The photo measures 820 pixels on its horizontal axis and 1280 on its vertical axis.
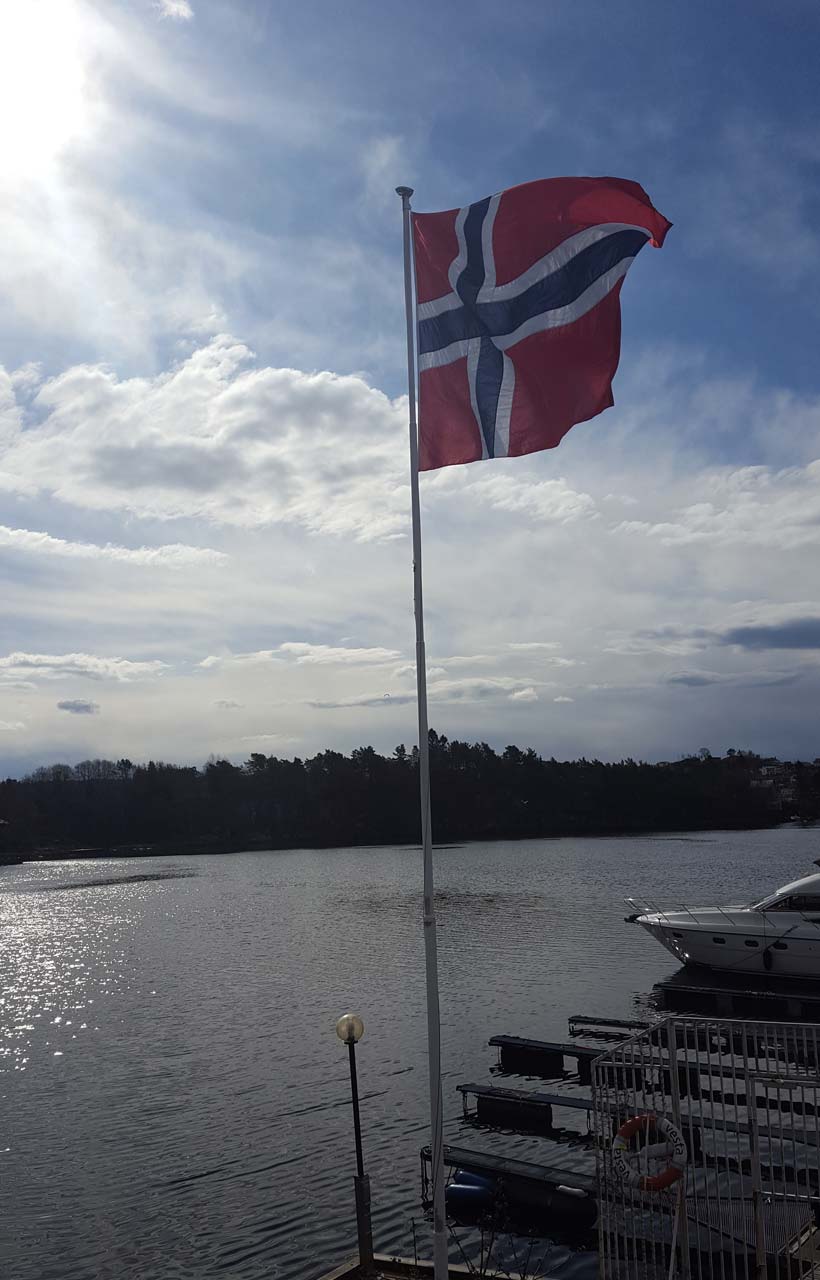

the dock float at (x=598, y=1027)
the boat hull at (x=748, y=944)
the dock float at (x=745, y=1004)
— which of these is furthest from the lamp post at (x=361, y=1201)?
the boat hull at (x=748, y=944)

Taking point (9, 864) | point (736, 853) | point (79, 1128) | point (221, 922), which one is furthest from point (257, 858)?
point (79, 1128)

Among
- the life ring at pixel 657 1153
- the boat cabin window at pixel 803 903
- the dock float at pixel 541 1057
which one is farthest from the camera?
the boat cabin window at pixel 803 903

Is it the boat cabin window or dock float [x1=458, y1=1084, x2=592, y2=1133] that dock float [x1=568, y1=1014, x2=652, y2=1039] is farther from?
the boat cabin window

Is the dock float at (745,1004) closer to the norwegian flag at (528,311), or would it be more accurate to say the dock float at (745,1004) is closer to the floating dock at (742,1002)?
the floating dock at (742,1002)

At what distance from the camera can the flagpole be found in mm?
12344

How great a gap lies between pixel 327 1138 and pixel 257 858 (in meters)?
144

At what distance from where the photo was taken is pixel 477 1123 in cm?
2669

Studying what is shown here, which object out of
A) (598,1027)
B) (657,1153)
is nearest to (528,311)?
(657,1153)

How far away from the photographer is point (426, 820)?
12.8 m

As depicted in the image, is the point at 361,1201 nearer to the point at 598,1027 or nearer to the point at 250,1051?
the point at 250,1051

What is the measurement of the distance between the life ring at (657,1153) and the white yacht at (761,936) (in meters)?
35.4

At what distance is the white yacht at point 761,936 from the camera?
142 feet

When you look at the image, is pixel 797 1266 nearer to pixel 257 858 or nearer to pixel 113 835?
pixel 257 858

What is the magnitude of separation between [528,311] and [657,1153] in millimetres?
9589
